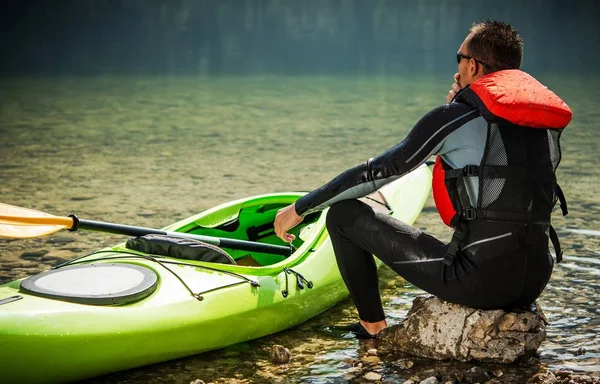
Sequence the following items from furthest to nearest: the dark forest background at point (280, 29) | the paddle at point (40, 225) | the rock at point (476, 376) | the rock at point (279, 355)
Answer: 1. the dark forest background at point (280, 29)
2. the paddle at point (40, 225)
3. the rock at point (279, 355)
4. the rock at point (476, 376)

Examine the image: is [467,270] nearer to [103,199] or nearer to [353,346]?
[353,346]

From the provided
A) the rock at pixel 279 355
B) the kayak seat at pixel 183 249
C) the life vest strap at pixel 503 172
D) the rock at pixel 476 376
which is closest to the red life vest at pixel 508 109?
the life vest strap at pixel 503 172

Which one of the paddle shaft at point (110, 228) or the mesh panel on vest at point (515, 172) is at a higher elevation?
the mesh panel on vest at point (515, 172)

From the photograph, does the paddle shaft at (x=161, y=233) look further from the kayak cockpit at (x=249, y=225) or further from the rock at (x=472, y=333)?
the rock at (x=472, y=333)

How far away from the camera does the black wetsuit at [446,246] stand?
2.68 m

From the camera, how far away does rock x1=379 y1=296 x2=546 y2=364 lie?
2.77m

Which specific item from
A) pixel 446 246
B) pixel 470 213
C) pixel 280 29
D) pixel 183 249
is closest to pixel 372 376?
pixel 446 246

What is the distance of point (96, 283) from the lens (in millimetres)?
2832

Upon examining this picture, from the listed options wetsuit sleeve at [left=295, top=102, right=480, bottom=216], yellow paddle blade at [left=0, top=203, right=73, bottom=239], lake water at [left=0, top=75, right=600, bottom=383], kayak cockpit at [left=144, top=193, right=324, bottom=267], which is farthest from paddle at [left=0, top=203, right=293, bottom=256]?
wetsuit sleeve at [left=295, top=102, right=480, bottom=216]

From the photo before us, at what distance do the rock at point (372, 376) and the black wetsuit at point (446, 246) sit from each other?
304mm

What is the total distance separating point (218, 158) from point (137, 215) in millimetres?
1877

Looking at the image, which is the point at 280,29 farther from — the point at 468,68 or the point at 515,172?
the point at 515,172

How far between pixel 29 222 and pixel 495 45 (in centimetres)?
166

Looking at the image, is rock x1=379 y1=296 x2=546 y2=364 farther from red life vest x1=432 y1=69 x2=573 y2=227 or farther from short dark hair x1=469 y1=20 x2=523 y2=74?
short dark hair x1=469 y1=20 x2=523 y2=74
